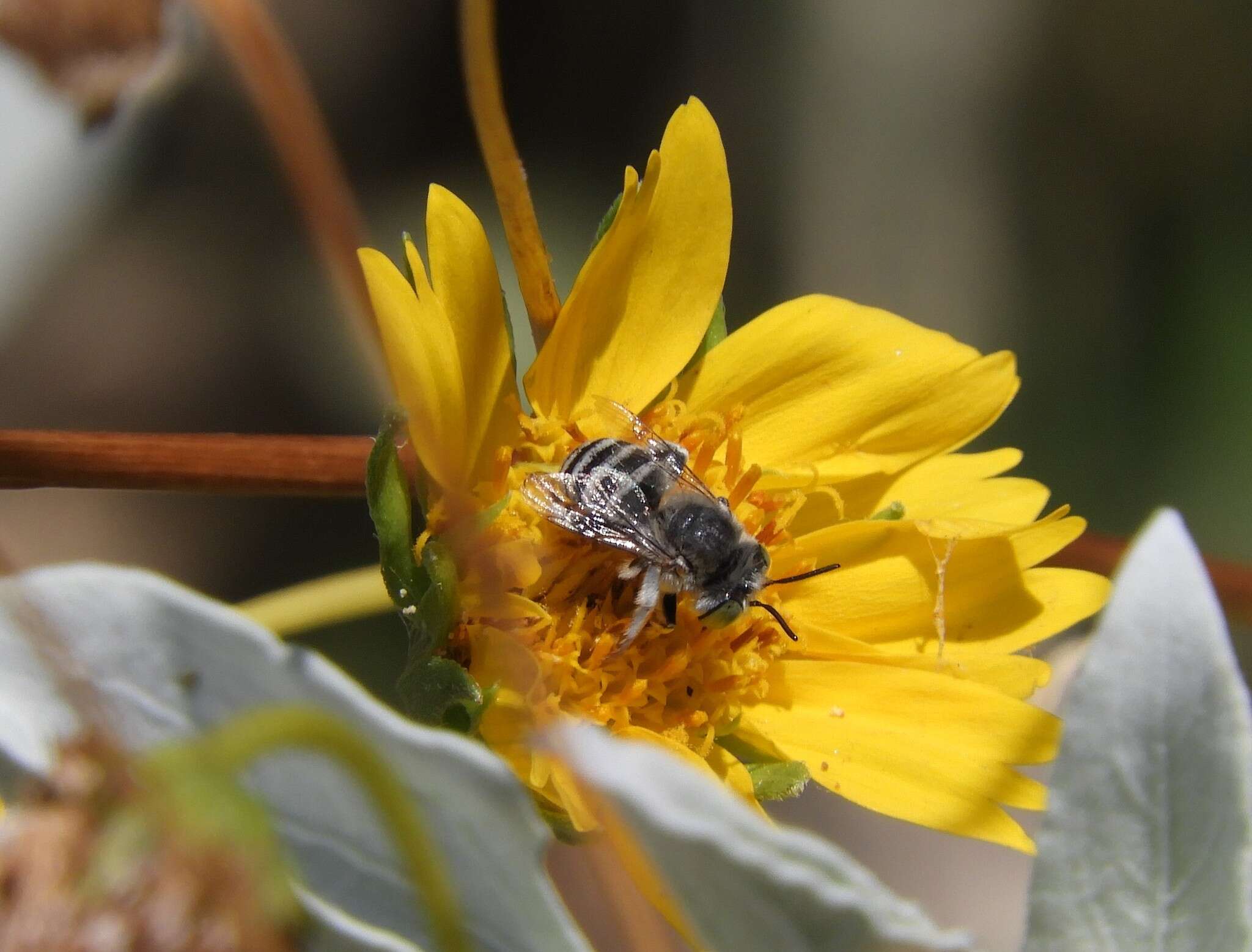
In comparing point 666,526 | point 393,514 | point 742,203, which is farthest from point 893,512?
point 742,203

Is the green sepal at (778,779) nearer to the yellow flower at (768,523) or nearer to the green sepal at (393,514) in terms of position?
the yellow flower at (768,523)

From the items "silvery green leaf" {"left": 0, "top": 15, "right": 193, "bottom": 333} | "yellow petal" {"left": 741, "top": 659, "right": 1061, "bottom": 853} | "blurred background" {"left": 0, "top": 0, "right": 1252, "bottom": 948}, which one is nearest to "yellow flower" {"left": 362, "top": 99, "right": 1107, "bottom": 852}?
"yellow petal" {"left": 741, "top": 659, "right": 1061, "bottom": 853}

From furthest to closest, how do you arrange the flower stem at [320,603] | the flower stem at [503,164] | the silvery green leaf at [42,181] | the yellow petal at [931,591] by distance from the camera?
the silvery green leaf at [42,181], the yellow petal at [931,591], the flower stem at [320,603], the flower stem at [503,164]

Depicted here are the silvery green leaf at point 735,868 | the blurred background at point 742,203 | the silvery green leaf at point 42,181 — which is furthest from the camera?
the blurred background at point 742,203

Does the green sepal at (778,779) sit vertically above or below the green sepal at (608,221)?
below

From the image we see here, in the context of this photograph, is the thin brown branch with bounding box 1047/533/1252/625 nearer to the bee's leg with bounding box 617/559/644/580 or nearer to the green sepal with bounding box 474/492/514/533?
the bee's leg with bounding box 617/559/644/580

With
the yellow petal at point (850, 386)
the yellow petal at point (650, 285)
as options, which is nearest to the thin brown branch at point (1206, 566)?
the yellow petal at point (850, 386)

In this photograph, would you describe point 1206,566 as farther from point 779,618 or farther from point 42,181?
point 42,181
